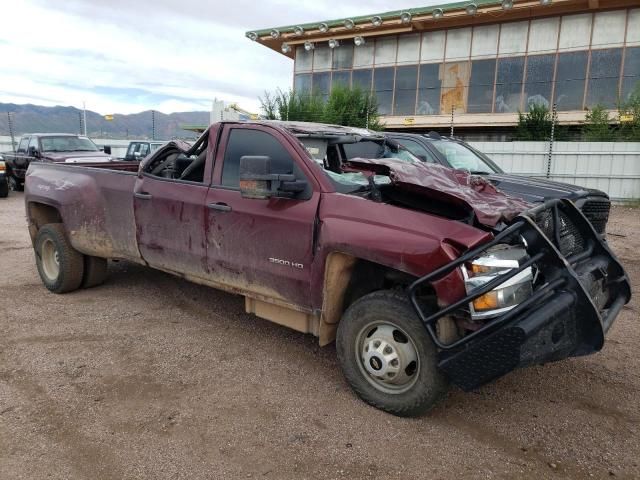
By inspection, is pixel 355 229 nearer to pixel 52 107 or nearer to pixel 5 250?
pixel 5 250

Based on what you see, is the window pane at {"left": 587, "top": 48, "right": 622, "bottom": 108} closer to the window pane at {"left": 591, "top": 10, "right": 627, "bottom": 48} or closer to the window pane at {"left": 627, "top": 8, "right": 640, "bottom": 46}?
the window pane at {"left": 591, "top": 10, "right": 627, "bottom": 48}

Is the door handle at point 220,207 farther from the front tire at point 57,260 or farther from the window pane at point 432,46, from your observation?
the window pane at point 432,46

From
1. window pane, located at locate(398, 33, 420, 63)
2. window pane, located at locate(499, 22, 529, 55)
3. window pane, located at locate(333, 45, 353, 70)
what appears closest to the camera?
window pane, located at locate(499, 22, 529, 55)

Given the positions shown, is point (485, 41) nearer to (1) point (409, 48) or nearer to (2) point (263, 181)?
(1) point (409, 48)

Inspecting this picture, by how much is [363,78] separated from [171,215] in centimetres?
2387

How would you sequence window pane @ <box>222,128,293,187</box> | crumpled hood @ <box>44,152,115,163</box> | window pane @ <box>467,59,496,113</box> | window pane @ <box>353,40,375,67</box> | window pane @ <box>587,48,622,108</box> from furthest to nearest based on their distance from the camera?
window pane @ <box>353,40,375,67</box> < window pane @ <box>467,59,496,113</box> < window pane @ <box>587,48,622,108</box> < crumpled hood @ <box>44,152,115,163</box> < window pane @ <box>222,128,293,187</box>

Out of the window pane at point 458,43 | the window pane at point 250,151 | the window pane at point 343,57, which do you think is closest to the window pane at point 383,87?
the window pane at point 343,57

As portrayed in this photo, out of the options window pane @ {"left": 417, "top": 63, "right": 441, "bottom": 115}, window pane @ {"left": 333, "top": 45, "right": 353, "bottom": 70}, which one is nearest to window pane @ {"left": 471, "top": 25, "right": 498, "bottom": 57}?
window pane @ {"left": 417, "top": 63, "right": 441, "bottom": 115}

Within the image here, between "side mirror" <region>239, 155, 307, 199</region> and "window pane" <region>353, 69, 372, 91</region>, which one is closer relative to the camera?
"side mirror" <region>239, 155, 307, 199</region>

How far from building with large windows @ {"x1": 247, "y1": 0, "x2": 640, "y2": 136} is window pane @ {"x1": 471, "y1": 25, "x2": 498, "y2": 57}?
4 cm

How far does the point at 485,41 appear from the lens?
23516 mm

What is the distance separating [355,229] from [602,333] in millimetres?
1565

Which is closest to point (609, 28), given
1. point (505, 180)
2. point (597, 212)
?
point (597, 212)

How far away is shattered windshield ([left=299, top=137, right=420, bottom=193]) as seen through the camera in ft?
12.2
